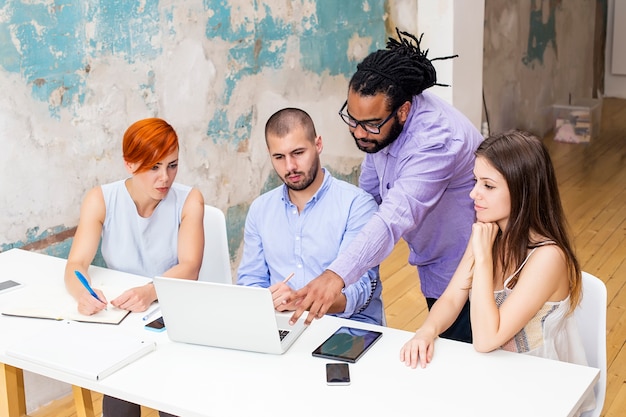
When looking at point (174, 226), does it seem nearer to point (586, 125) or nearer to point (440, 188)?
point (440, 188)

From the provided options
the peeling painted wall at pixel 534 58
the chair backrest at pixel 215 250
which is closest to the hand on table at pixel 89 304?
the chair backrest at pixel 215 250

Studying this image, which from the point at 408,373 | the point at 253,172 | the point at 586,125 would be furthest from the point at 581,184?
the point at 408,373

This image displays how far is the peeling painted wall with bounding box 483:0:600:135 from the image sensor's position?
6.70 meters

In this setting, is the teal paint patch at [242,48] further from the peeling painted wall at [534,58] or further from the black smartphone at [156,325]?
the peeling painted wall at [534,58]

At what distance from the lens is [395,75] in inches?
94.4

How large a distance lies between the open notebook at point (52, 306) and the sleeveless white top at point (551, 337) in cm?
110

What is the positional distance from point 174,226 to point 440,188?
95 cm

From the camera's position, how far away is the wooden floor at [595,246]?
3195 millimetres

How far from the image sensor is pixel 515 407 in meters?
1.68

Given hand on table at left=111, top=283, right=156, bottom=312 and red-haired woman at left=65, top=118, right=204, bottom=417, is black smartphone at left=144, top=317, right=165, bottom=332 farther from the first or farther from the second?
red-haired woman at left=65, top=118, right=204, bottom=417

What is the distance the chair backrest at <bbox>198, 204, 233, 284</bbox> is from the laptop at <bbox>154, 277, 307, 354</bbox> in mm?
845

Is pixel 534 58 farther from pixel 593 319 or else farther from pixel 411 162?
pixel 593 319

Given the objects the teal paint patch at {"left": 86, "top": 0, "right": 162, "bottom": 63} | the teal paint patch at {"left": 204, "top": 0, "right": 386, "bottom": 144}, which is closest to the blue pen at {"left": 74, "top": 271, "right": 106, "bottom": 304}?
the teal paint patch at {"left": 86, "top": 0, "right": 162, "bottom": 63}

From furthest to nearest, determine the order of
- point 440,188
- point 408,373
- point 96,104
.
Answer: point 96,104, point 440,188, point 408,373
